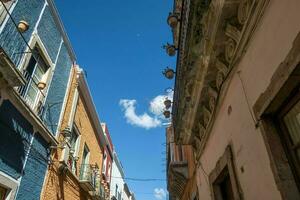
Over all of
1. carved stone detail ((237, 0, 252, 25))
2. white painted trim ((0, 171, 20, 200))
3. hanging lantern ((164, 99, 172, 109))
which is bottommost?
white painted trim ((0, 171, 20, 200))

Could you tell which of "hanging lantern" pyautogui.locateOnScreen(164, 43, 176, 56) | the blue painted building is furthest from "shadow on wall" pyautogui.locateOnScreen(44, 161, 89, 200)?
"hanging lantern" pyautogui.locateOnScreen(164, 43, 176, 56)

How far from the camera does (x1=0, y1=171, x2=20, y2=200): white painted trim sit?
563 centimetres

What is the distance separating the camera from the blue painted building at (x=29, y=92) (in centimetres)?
579

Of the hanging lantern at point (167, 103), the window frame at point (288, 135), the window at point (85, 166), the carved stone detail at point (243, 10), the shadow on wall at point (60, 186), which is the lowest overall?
the window frame at point (288, 135)

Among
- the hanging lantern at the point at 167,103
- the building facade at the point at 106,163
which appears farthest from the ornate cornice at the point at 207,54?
the building facade at the point at 106,163

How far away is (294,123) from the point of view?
2.73m

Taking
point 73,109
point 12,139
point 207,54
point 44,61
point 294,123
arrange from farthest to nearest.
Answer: point 73,109 < point 44,61 < point 12,139 < point 207,54 < point 294,123

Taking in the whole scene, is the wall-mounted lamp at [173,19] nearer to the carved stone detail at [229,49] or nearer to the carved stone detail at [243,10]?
the carved stone detail at [229,49]

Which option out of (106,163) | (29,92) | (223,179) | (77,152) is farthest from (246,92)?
(106,163)

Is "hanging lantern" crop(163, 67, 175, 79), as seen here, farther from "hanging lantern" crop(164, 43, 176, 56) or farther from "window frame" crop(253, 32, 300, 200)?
"window frame" crop(253, 32, 300, 200)

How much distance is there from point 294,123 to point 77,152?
32.4 ft

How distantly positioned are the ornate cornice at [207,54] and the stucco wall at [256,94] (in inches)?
8.6

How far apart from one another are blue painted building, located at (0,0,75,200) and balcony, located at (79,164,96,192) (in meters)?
3.11

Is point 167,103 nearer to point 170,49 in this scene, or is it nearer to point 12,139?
point 170,49
